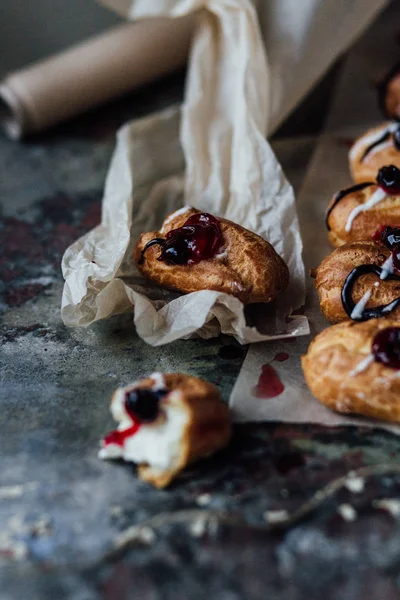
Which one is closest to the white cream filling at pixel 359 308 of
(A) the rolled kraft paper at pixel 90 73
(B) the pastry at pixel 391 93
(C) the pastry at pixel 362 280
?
(C) the pastry at pixel 362 280

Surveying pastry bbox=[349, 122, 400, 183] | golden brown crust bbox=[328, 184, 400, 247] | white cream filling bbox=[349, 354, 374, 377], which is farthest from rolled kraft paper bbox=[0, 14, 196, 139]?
white cream filling bbox=[349, 354, 374, 377]

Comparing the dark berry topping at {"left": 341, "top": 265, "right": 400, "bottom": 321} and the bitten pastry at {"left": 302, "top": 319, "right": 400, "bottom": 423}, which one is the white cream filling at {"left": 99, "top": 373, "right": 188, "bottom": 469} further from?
the dark berry topping at {"left": 341, "top": 265, "right": 400, "bottom": 321}

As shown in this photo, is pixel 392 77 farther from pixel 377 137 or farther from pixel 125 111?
pixel 125 111

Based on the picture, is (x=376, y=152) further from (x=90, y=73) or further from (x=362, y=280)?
(x=90, y=73)

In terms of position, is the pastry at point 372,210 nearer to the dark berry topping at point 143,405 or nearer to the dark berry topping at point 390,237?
the dark berry topping at point 390,237

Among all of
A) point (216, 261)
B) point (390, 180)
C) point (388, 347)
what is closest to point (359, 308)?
point (388, 347)
